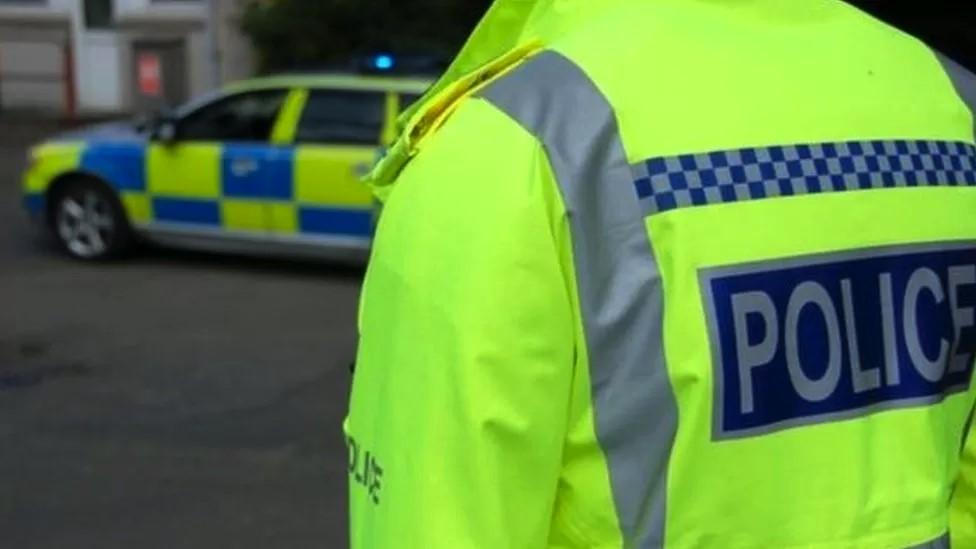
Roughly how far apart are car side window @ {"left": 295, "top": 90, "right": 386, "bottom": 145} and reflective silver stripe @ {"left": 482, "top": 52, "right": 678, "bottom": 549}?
8.55 m

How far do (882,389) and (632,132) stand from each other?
339 mm

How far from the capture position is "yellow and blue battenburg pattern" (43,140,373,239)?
10031mm

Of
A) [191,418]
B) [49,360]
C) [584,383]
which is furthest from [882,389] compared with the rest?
[49,360]

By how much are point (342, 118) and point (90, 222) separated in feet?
5.97

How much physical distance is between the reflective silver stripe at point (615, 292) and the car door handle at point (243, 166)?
8800mm

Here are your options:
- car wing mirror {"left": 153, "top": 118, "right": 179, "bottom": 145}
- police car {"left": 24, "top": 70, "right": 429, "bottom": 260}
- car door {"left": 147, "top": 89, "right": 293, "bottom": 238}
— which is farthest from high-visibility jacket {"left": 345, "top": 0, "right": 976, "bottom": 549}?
car wing mirror {"left": 153, "top": 118, "right": 179, "bottom": 145}

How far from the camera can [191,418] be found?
23.0 ft

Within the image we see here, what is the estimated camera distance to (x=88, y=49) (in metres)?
18.1

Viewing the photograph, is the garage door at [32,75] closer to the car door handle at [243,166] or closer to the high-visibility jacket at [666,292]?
the car door handle at [243,166]

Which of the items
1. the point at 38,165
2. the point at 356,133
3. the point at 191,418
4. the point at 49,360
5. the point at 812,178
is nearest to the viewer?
the point at 812,178

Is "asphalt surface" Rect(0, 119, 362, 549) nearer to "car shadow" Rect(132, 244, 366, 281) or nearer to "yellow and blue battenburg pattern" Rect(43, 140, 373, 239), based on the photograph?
"car shadow" Rect(132, 244, 366, 281)

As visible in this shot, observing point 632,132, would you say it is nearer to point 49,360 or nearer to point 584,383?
point 584,383

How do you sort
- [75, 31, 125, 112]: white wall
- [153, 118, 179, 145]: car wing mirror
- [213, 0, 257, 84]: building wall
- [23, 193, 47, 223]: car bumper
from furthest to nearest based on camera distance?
[75, 31, 125, 112]: white wall < [213, 0, 257, 84]: building wall < [23, 193, 47, 223]: car bumper < [153, 118, 179, 145]: car wing mirror

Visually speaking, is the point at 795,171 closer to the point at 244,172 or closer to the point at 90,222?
the point at 244,172
